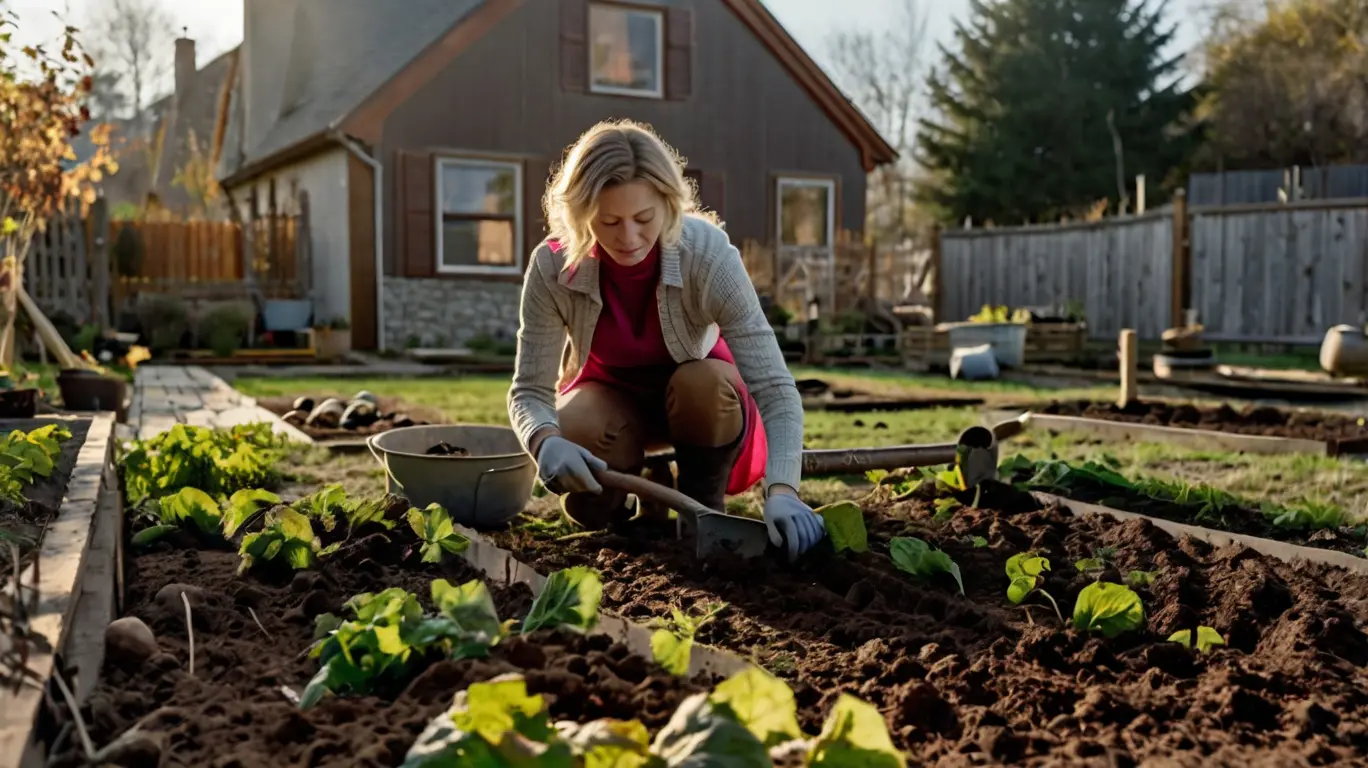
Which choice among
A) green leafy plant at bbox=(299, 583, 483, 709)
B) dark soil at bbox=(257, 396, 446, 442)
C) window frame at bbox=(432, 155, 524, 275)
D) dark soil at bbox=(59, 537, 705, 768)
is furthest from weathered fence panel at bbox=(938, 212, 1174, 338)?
green leafy plant at bbox=(299, 583, 483, 709)

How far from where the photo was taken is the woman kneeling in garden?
2.75 meters

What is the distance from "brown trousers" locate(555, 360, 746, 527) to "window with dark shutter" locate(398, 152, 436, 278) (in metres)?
10.2

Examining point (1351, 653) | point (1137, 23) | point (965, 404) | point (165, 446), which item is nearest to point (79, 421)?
point (165, 446)

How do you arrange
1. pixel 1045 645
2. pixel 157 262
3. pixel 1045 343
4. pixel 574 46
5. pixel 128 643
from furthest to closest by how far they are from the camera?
pixel 574 46
pixel 157 262
pixel 1045 343
pixel 1045 645
pixel 128 643

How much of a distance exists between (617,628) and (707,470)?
1268mm

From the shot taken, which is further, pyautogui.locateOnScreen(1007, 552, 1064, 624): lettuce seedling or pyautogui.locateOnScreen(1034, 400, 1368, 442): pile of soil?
pyautogui.locateOnScreen(1034, 400, 1368, 442): pile of soil

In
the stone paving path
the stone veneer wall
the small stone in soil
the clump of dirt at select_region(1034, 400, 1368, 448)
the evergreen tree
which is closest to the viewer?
the small stone in soil

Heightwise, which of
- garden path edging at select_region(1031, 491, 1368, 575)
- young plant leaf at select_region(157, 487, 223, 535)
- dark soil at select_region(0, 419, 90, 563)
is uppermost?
dark soil at select_region(0, 419, 90, 563)

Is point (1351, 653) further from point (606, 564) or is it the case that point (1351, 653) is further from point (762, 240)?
point (762, 240)

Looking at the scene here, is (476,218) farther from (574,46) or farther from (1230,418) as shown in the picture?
(1230,418)

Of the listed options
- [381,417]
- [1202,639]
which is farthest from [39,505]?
[381,417]

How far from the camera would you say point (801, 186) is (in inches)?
604

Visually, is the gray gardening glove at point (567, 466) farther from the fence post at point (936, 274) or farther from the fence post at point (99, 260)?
the fence post at point (936, 274)

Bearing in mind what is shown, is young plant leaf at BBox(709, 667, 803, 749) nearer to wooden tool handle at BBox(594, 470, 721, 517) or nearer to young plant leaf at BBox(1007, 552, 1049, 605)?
young plant leaf at BBox(1007, 552, 1049, 605)
